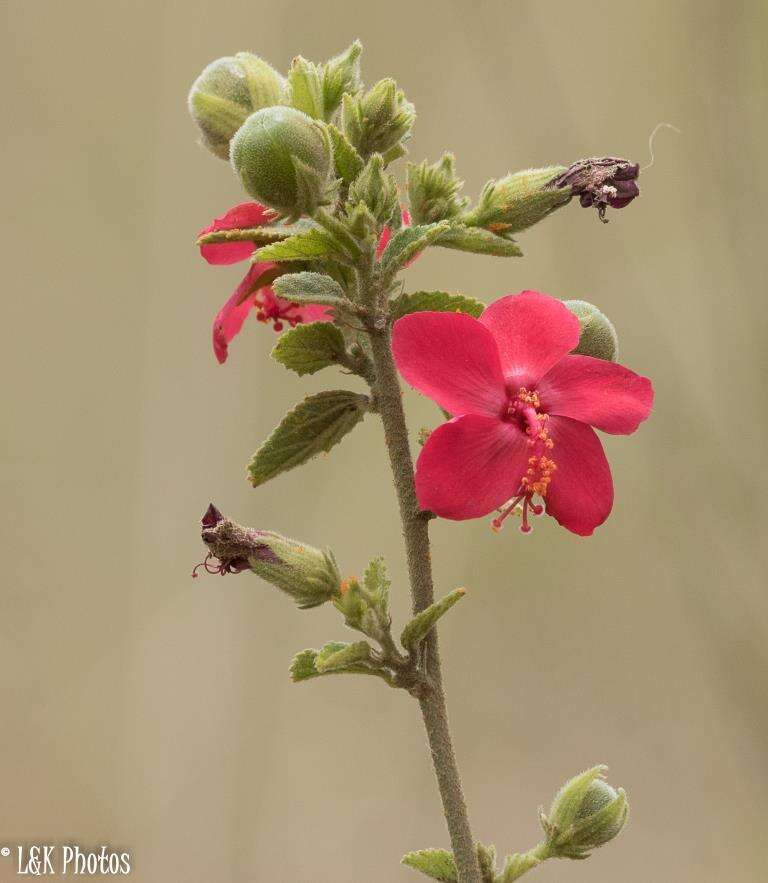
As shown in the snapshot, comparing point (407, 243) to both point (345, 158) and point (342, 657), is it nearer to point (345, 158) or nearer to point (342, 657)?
point (345, 158)

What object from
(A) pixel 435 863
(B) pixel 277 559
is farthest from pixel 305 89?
(A) pixel 435 863

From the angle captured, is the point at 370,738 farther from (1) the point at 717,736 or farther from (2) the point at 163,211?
(2) the point at 163,211

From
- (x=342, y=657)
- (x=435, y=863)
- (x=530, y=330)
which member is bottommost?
(x=435, y=863)

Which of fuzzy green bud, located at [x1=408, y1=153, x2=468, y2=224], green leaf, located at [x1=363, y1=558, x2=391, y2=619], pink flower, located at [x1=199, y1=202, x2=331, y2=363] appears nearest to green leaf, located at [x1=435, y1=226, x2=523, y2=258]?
fuzzy green bud, located at [x1=408, y1=153, x2=468, y2=224]

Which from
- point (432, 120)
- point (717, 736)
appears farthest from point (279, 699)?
point (432, 120)

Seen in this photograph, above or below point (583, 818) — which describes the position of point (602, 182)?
above
